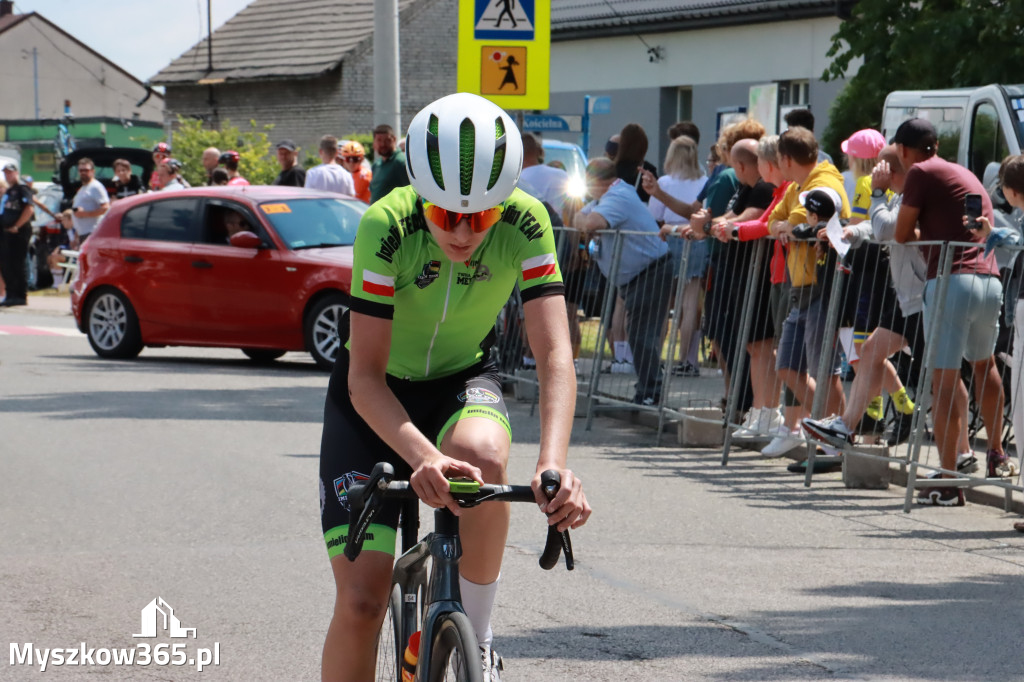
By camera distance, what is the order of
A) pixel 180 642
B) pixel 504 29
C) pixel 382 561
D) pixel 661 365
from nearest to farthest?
pixel 382 561 → pixel 180 642 → pixel 661 365 → pixel 504 29

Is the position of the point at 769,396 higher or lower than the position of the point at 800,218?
lower

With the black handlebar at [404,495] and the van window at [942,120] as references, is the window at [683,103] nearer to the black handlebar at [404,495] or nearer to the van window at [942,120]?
the van window at [942,120]

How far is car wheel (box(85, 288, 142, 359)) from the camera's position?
52.7ft

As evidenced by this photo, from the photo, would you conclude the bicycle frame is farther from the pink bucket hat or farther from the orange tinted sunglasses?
the pink bucket hat

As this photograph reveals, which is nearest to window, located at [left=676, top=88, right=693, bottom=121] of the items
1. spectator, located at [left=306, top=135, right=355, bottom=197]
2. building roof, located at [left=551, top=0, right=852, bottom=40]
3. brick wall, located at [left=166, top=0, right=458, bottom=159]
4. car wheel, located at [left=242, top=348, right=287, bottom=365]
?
building roof, located at [left=551, top=0, right=852, bottom=40]

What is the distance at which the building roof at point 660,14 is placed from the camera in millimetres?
30156

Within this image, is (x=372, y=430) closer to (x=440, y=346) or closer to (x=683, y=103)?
(x=440, y=346)

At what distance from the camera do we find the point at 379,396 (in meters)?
3.72

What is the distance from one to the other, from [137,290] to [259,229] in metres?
1.51

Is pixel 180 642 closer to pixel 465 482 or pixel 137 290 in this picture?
pixel 465 482

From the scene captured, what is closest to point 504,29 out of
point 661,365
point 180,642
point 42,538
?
point 661,365

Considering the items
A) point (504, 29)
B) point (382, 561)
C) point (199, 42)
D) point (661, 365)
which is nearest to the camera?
point (382, 561)

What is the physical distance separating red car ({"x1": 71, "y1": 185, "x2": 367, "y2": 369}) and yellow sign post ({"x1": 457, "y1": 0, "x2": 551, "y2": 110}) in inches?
99.5

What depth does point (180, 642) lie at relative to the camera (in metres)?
5.82
